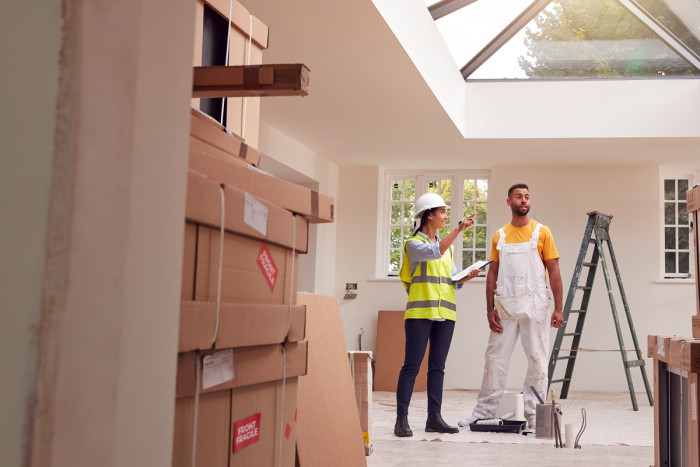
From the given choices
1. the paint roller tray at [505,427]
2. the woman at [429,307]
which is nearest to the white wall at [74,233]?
the woman at [429,307]

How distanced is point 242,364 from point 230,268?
8.8 inches

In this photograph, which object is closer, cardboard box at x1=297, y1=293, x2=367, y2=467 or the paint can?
cardboard box at x1=297, y1=293, x2=367, y2=467

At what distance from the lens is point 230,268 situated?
1.76 m

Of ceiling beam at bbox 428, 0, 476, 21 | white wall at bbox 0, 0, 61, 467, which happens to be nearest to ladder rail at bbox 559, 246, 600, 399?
ceiling beam at bbox 428, 0, 476, 21

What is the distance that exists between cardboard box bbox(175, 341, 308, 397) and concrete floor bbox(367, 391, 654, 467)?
197 cm

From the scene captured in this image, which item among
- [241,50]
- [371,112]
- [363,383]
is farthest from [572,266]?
[241,50]

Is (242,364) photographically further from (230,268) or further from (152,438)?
(152,438)

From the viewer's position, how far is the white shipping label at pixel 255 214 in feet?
5.89

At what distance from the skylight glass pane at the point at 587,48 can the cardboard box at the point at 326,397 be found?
5.08 metres

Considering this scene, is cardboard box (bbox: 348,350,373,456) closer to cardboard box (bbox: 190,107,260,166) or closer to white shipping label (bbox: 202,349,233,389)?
cardboard box (bbox: 190,107,260,166)

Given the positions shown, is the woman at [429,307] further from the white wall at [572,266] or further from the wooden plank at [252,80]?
the white wall at [572,266]

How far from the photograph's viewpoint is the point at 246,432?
186 cm

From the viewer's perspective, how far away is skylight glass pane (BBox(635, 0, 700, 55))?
7.11 meters

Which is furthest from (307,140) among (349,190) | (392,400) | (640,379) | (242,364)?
(242,364)
